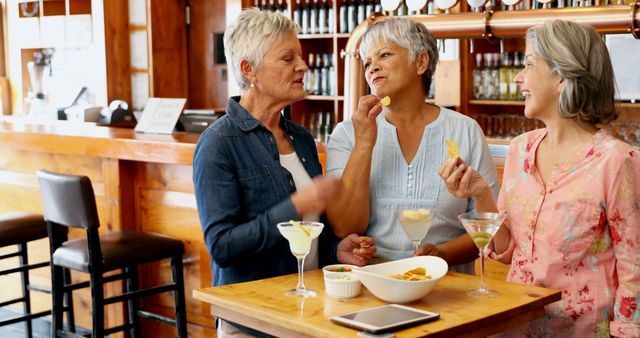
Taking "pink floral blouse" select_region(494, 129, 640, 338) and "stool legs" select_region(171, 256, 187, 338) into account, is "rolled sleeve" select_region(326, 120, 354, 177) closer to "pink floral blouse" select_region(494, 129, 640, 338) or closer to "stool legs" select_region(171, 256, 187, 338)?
"pink floral blouse" select_region(494, 129, 640, 338)

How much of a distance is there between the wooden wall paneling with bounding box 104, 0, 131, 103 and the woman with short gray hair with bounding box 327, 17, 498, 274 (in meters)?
5.81

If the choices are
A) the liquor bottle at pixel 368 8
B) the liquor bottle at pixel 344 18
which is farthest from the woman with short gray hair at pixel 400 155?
the liquor bottle at pixel 344 18

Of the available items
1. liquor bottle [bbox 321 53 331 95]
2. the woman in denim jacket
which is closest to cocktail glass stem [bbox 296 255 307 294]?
the woman in denim jacket

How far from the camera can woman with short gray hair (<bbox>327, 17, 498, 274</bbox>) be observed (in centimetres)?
262

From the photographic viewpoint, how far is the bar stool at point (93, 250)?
376 centimetres

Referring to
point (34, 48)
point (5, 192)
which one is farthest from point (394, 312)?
point (34, 48)

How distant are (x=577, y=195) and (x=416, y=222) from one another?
44 centimetres

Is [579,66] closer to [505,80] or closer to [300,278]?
[300,278]

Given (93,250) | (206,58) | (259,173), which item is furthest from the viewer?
(206,58)

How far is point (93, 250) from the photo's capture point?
3803mm

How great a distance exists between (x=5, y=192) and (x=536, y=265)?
3868mm

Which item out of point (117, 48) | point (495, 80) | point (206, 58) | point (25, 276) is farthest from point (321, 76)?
point (25, 276)

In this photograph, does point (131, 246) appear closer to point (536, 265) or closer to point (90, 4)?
point (536, 265)

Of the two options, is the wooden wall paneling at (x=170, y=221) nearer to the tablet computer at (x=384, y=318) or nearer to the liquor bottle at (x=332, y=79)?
the tablet computer at (x=384, y=318)
